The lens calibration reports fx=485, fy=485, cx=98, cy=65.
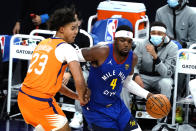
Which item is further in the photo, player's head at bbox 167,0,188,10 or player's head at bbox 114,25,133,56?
player's head at bbox 167,0,188,10

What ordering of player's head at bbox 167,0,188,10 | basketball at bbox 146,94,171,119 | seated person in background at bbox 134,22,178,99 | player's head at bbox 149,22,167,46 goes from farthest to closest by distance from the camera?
player's head at bbox 167,0,188,10 < player's head at bbox 149,22,167,46 < seated person in background at bbox 134,22,178,99 < basketball at bbox 146,94,171,119

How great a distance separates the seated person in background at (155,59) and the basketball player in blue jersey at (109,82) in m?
2.11

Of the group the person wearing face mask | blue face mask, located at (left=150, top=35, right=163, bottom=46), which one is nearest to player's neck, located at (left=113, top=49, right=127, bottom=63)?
blue face mask, located at (left=150, top=35, right=163, bottom=46)

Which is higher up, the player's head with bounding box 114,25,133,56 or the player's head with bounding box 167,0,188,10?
the player's head with bounding box 167,0,188,10

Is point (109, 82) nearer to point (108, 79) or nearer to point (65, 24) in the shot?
point (108, 79)

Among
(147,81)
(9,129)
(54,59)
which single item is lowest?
(9,129)

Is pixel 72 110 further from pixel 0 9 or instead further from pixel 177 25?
pixel 0 9

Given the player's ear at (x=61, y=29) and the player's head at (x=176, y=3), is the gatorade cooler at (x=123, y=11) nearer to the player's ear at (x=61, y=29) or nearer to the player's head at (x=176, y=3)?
the player's head at (x=176, y=3)

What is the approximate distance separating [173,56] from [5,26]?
4.89 meters

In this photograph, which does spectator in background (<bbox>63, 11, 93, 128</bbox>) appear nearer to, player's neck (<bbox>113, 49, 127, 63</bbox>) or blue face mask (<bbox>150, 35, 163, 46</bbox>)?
blue face mask (<bbox>150, 35, 163, 46</bbox>)

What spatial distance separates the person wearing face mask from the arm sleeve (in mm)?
4212

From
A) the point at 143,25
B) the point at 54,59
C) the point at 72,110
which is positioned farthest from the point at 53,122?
the point at 143,25

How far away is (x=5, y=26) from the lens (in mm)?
11000

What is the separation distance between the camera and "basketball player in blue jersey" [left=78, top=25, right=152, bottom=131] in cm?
503
